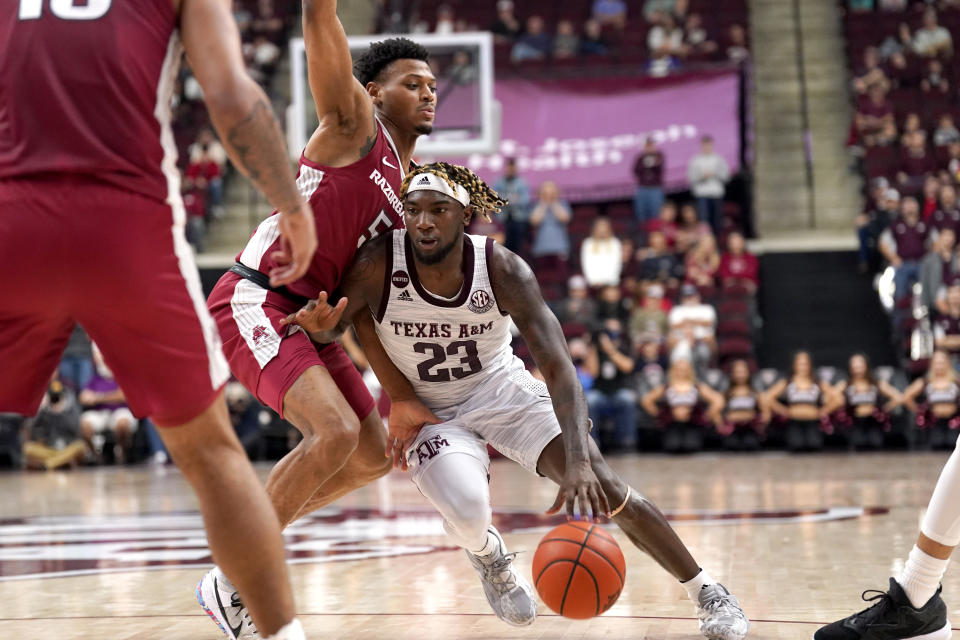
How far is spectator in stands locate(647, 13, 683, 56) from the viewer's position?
1752 centimetres

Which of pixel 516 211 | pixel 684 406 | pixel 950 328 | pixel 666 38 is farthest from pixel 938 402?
pixel 666 38

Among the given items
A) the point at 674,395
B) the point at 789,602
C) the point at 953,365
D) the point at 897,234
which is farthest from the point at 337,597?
the point at 897,234

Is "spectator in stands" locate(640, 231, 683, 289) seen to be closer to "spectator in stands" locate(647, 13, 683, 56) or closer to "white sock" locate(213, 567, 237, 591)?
"spectator in stands" locate(647, 13, 683, 56)

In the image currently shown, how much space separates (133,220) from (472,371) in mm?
2099

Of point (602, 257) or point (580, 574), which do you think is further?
point (602, 257)

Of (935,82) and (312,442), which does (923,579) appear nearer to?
(312,442)

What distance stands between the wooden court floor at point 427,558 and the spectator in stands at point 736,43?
26.4 ft

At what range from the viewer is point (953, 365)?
42.2ft

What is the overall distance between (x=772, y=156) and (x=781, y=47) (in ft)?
7.44

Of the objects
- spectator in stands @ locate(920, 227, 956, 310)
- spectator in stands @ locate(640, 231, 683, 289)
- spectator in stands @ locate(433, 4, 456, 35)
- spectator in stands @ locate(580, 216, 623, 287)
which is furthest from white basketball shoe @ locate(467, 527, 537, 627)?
spectator in stands @ locate(433, 4, 456, 35)

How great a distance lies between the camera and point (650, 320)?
13.8 meters

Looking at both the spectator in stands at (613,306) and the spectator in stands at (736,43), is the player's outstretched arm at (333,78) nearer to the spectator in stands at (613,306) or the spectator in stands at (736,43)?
the spectator in stands at (613,306)

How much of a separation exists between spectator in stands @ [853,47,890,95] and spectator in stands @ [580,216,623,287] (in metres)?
5.23

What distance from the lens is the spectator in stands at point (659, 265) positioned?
568 inches
